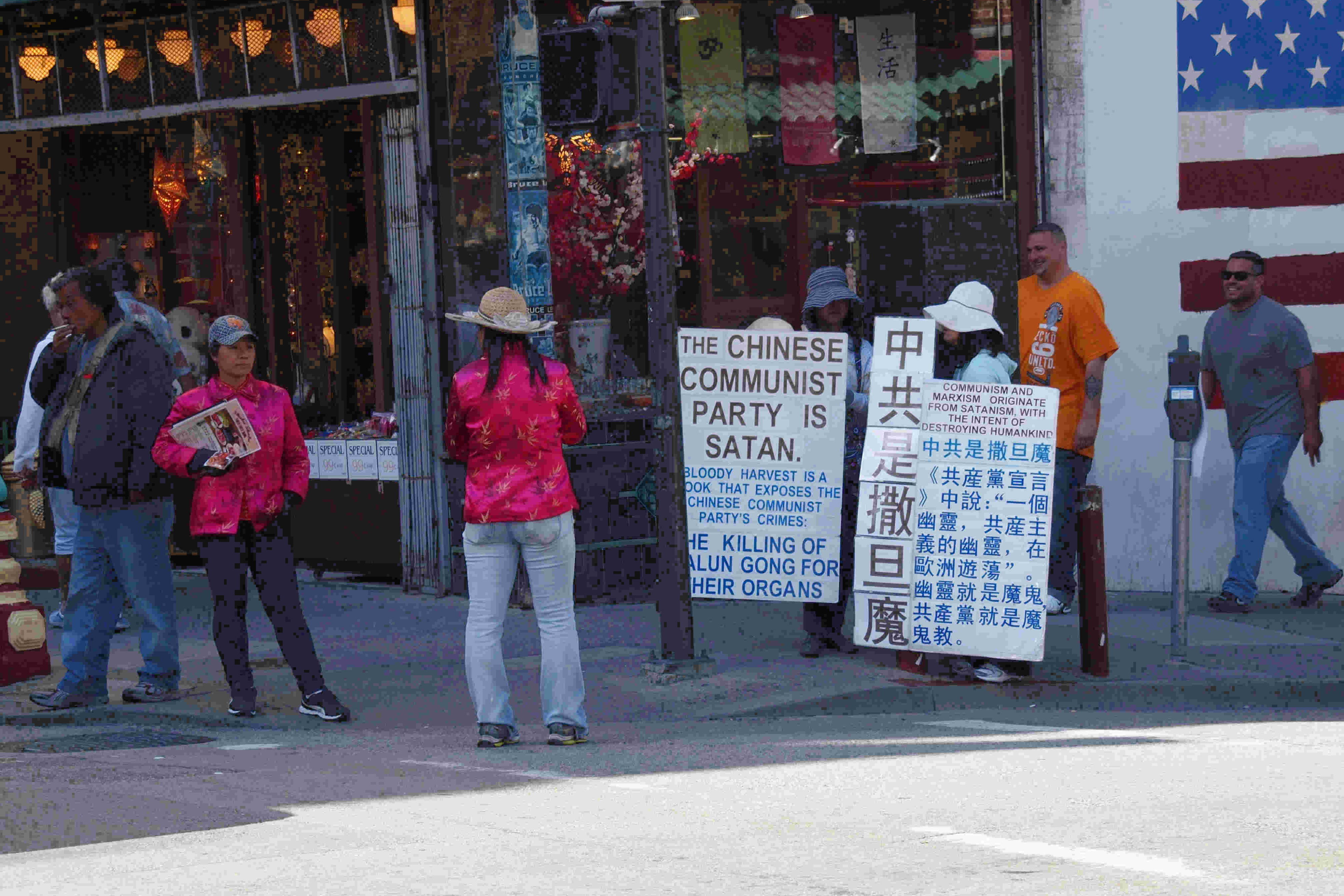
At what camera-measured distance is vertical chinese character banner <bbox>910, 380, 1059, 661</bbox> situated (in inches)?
362

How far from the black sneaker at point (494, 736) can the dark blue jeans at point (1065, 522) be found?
4181mm

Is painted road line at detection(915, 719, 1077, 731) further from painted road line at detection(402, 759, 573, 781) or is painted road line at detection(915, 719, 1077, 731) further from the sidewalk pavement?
painted road line at detection(402, 759, 573, 781)

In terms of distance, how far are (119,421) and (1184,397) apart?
5259 mm

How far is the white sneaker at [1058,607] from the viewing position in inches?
426

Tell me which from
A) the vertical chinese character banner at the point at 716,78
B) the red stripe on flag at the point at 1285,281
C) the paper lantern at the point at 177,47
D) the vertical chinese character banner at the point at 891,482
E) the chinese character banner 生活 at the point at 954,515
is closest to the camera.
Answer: the chinese character banner 生活 at the point at 954,515

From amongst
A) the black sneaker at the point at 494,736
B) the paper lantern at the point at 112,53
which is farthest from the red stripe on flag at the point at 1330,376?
the paper lantern at the point at 112,53

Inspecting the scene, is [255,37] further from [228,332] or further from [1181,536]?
[1181,536]

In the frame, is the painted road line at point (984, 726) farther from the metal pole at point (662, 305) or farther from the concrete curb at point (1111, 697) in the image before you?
the metal pole at point (662, 305)

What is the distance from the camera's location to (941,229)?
31.9 feet

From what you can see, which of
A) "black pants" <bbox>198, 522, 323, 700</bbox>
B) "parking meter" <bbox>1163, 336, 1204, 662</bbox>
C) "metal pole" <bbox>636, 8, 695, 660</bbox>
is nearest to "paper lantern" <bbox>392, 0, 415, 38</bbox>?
"metal pole" <bbox>636, 8, 695, 660</bbox>

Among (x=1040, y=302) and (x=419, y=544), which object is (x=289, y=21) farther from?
(x=1040, y=302)

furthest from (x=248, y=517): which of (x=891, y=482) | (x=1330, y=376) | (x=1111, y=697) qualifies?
(x=1330, y=376)

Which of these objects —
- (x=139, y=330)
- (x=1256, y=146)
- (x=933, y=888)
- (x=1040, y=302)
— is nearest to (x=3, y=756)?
(x=139, y=330)

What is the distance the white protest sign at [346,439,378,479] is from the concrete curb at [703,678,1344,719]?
4.97 metres
